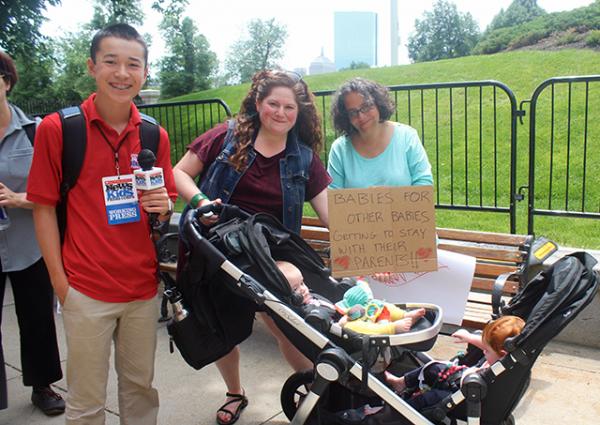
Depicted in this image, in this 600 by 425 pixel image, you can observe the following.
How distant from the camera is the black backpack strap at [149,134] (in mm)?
2611

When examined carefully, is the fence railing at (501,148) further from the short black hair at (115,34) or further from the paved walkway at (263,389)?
the short black hair at (115,34)

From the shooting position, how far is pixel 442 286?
11.4 feet

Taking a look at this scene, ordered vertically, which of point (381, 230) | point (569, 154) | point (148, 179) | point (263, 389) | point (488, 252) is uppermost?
point (148, 179)

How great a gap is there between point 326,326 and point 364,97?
155 centimetres

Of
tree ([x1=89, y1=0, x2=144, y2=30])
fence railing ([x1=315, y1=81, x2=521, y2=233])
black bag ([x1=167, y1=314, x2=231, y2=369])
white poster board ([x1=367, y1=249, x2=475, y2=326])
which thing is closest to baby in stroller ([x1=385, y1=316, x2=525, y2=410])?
white poster board ([x1=367, y1=249, x2=475, y2=326])

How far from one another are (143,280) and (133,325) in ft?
0.69

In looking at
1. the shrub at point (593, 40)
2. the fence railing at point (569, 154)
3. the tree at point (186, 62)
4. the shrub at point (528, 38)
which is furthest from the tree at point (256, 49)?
the fence railing at point (569, 154)

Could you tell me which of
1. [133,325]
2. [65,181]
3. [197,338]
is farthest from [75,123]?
[197,338]

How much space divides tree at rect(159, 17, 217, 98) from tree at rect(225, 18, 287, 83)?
7.89 meters

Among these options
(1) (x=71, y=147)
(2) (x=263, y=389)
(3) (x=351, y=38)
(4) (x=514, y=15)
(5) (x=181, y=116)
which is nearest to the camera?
(1) (x=71, y=147)

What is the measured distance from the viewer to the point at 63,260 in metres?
2.49

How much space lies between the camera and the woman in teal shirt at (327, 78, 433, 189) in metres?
3.50

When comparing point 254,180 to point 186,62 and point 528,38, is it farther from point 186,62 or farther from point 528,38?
point 186,62

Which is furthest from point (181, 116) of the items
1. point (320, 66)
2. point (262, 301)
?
point (320, 66)
